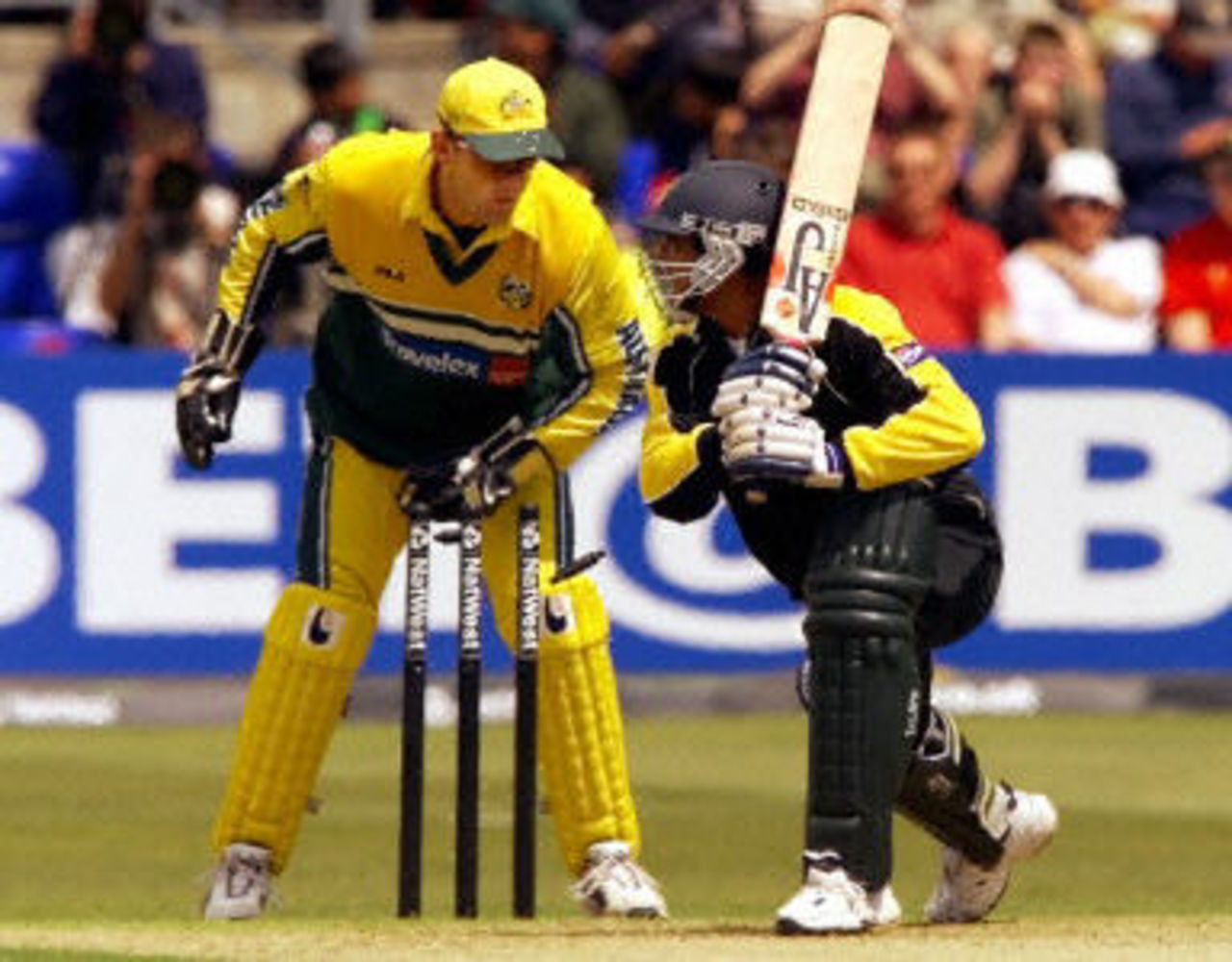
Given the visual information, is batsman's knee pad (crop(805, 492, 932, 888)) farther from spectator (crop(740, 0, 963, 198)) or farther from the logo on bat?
spectator (crop(740, 0, 963, 198))

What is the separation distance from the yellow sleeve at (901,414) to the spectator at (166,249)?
24.7ft

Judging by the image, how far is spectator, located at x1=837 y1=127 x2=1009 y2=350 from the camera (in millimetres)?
16141

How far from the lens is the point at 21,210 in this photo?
18047mm

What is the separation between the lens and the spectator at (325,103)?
54.6 ft

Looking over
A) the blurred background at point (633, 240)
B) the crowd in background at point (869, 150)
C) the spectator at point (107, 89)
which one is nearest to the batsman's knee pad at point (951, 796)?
the blurred background at point (633, 240)

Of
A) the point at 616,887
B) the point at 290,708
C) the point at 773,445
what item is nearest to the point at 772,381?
the point at 773,445

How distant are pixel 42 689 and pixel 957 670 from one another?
3.35 m

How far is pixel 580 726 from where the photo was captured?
35.4 feet

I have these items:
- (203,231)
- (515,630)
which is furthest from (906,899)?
(203,231)

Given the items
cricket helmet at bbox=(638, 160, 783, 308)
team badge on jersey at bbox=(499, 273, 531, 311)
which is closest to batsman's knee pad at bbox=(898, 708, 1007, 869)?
cricket helmet at bbox=(638, 160, 783, 308)

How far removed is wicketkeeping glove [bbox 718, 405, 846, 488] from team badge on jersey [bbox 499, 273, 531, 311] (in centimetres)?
150

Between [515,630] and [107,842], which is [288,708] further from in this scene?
[107,842]

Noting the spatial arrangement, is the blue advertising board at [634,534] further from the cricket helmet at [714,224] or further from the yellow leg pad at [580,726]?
the cricket helmet at [714,224]

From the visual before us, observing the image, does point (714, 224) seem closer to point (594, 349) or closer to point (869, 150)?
point (594, 349)
